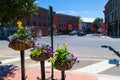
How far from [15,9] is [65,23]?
99.1 m

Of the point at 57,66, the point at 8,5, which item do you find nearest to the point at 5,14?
the point at 8,5

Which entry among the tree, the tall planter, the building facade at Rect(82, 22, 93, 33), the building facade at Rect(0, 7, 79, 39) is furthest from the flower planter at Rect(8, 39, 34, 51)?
the building facade at Rect(82, 22, 93, 33)

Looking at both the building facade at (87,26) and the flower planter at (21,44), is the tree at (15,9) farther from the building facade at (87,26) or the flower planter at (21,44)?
the building facade at (87,26)

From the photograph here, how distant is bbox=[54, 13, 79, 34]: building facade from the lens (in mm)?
101125

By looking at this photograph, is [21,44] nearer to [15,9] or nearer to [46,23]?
[15,9]

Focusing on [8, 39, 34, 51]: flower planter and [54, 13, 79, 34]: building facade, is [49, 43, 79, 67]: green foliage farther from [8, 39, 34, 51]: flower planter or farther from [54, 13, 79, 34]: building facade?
[54, 13, 79, 34]: building facade

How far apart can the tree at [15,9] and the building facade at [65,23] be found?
9046 cm

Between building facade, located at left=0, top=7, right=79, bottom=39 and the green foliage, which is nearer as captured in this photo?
the green foliage

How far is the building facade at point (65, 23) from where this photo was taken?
101125 mm

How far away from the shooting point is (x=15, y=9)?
8.57m

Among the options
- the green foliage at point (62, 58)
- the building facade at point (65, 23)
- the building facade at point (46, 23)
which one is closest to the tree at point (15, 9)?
the green foliage at point (62, 58)

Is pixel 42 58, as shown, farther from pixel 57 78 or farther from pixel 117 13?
pixel 117 13

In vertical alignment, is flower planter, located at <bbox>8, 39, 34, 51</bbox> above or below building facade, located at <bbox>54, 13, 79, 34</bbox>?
below

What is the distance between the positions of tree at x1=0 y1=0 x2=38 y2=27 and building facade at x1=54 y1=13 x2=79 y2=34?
90.5 m
